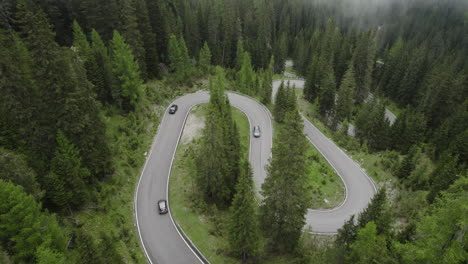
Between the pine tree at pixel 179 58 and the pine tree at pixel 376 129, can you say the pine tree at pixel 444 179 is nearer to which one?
the pine tree at pixel 376 129

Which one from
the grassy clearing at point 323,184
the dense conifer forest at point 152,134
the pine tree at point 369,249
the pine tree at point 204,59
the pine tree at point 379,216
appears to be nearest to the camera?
the pine tree at point 369,249

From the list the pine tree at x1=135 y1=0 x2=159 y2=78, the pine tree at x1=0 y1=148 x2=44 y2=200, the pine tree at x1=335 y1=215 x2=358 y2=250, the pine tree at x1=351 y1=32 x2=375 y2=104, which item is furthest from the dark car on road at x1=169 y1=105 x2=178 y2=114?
the pine tree at x1=351 y1=32 x2=375 y2=104

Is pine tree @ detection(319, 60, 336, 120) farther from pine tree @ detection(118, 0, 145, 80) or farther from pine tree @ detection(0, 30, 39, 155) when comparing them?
pine tree @ detection(0, 30, 39, 155)

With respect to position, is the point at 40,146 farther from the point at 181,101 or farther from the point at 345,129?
the point at 345,129

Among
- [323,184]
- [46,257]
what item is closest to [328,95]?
[323,184]

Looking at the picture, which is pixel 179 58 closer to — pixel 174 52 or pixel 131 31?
pixel 174 52

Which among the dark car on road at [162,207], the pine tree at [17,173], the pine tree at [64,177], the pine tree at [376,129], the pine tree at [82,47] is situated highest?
the pine tree at [82,47]

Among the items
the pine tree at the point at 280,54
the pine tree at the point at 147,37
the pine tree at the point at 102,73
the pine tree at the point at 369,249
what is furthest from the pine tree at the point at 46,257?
the pine tree at the point at 280,54

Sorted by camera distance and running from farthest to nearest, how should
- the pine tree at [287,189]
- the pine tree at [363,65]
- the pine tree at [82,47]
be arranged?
the pine tree at [363,65] → the pine tree at [82,47] → the pine tree at [287,189]
